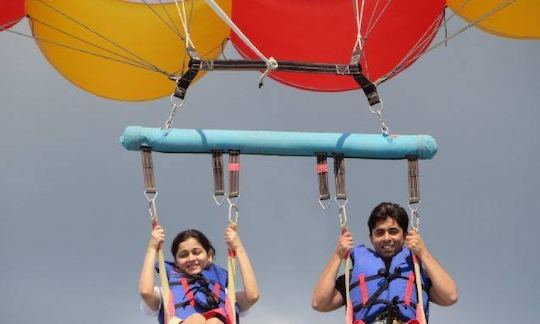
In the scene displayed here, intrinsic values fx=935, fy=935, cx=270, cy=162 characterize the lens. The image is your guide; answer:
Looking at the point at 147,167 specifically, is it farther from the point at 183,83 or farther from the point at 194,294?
the point at 194,294

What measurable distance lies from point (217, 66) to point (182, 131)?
51 centimetres

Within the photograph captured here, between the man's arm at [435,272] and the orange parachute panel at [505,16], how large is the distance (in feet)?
10.2

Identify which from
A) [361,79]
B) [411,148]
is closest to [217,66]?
[361,79]

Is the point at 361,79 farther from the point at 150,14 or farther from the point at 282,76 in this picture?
the point at 150,14

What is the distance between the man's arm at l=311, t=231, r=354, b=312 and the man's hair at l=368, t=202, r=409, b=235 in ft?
0.87

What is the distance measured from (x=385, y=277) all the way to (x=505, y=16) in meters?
3.37

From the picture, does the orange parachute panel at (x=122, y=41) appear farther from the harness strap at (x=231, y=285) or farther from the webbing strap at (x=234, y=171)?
the harness strap at (x=231, y=285)

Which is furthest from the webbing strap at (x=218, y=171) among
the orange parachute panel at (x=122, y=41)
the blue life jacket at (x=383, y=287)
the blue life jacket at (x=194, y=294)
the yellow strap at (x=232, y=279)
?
the orange parachute panel at (x=122, y=41)

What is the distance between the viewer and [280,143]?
19.9 feet

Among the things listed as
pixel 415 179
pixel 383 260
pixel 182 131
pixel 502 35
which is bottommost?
pixel 383 260

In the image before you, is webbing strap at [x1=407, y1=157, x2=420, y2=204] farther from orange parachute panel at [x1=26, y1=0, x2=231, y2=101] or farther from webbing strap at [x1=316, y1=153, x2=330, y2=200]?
orange parachute panel at [x1=26, y1=0, x2=231, y2=101]

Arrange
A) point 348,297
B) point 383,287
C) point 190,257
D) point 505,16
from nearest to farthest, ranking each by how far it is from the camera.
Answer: point 348,297 < point 383,287 < point 190,257 < point 505,16

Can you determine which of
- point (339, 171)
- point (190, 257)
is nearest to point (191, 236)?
point (190, 257)

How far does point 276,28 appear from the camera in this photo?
340 inches
